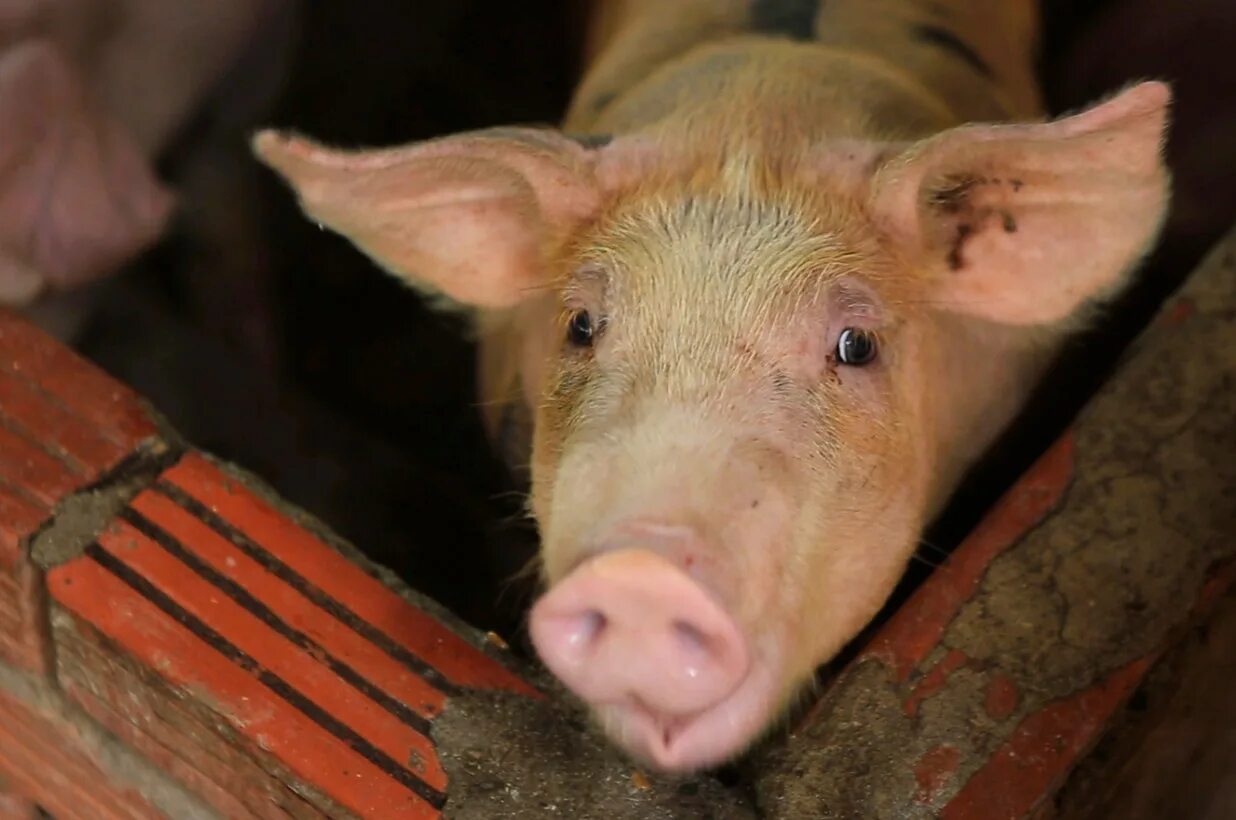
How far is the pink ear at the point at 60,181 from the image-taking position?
147 centimetres

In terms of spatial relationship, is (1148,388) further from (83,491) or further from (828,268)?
(83,491)

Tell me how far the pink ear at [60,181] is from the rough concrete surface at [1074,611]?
3.58 ft

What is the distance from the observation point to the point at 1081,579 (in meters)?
1.10

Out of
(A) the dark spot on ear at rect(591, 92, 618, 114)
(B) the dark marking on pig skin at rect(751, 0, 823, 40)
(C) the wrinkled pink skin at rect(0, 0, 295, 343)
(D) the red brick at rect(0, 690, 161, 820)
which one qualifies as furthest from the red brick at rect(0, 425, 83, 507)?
(B) the dark marking on pig skin at rect(751, 0, 823, 40)

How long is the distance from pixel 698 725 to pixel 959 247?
48 cm

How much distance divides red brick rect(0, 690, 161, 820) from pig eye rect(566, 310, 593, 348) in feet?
1.98

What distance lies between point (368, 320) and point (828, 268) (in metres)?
1.27

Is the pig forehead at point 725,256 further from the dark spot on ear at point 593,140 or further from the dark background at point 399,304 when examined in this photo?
the dark background at point 399,304

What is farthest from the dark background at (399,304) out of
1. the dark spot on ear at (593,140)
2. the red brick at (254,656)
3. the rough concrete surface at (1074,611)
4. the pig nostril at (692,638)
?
the pig nostril at (692,638)

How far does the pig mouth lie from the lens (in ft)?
3.17

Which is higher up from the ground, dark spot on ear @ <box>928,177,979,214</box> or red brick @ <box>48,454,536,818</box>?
dark spot on ear @ <box>928,177,979,214</box>

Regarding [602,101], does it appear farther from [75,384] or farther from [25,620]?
[25,620]

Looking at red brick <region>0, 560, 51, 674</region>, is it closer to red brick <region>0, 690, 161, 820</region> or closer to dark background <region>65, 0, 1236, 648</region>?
red brick <region>0, 690, 161, 820</region>

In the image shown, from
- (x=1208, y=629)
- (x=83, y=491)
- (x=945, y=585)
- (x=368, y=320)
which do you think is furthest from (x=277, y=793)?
(x=368, y=320)
